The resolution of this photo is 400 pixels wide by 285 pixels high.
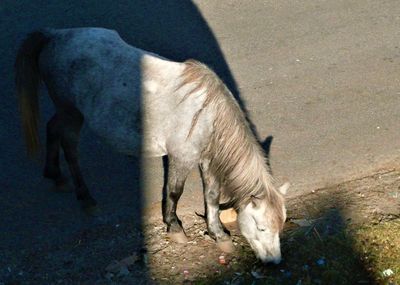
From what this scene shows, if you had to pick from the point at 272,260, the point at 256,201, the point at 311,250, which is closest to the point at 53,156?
the point at 256,201

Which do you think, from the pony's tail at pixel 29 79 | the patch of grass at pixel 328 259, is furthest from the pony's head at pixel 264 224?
the pony's tail at pixel 29 79

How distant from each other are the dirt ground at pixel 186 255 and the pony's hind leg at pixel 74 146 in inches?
11.5

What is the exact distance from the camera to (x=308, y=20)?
892cm

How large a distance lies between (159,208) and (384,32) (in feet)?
15.5

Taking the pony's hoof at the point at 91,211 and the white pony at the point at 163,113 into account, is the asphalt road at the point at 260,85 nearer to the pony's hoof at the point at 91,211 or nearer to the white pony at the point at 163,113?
the pony's hoof at the point at 91,211

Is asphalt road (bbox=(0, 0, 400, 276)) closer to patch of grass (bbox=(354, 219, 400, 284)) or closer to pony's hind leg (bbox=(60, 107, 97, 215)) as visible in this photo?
pony's hind leg (bbox=(60, 107, 97, 215))

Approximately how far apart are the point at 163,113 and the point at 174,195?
832 mm

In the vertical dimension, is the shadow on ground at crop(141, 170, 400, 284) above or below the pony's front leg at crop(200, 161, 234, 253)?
below

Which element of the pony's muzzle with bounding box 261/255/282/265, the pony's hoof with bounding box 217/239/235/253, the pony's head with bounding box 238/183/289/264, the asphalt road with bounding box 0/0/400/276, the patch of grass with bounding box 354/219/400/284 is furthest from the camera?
the asphalt road with bounding box 0/0/400/276

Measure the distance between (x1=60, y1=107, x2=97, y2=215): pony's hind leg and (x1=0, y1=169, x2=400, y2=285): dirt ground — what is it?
11.5 inches

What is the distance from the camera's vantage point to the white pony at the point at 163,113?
5152mm

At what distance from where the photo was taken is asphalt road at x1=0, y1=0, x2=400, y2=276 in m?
6.16

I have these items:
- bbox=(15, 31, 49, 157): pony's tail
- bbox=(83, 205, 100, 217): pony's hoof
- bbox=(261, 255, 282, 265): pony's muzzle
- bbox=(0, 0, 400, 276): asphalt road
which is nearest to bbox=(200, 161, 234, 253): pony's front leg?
bbox=(261, 255, 282, 265): pony's muzzle

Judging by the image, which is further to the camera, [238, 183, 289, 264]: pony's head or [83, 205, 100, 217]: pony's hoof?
[83, 205, 100, 217]: pony's hoof
